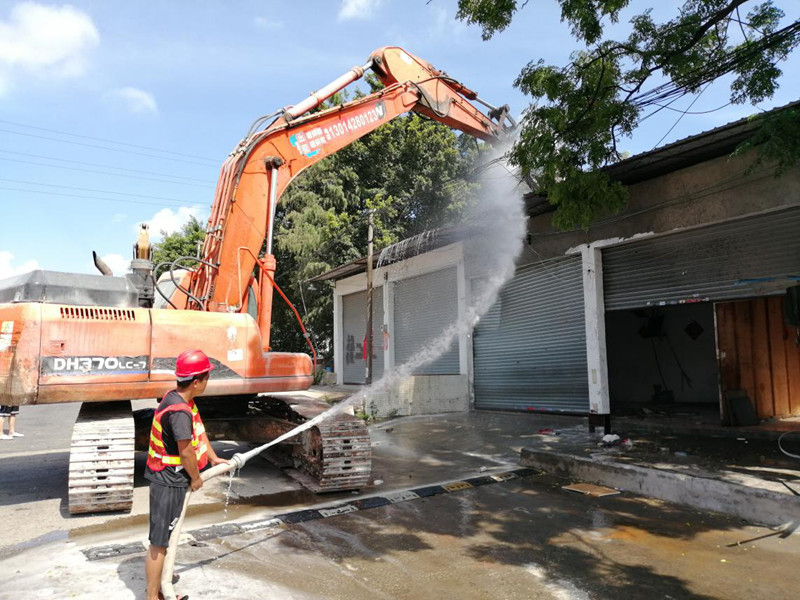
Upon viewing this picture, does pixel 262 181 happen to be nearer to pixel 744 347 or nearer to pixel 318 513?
pixel 318 513

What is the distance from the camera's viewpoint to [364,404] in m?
13.2

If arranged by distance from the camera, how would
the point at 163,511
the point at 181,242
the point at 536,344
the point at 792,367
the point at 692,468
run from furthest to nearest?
the point at 181,242 < the point at 536,344 < the point at 792,367 < the point at 692,468 < the point at 163,511

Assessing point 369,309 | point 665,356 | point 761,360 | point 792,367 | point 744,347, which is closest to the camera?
point 744,347

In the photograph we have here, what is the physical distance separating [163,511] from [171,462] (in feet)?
1.03

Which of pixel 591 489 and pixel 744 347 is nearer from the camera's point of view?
pixel 591 489

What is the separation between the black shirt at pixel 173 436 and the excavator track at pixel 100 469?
2.55 meters

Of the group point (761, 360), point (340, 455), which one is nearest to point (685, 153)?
point (761, 360)

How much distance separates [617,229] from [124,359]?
844 cm

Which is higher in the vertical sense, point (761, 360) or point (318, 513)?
point (761, 360)

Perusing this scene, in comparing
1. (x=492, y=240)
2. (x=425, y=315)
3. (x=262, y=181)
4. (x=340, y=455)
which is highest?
(x=492, y=240)

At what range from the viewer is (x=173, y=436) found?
3.61 m

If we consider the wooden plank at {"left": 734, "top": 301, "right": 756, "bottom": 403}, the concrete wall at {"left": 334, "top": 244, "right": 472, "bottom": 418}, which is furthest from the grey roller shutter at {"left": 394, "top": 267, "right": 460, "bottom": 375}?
the wooden plank at {"left": 734, "top": 301, "right": 756, "bottom": 403}

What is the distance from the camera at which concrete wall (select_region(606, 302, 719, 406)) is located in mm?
15078

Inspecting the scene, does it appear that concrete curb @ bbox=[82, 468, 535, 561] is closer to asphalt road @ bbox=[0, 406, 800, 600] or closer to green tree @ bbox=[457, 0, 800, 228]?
asphalt road @ bbox=[0, 406, 800, 600]
